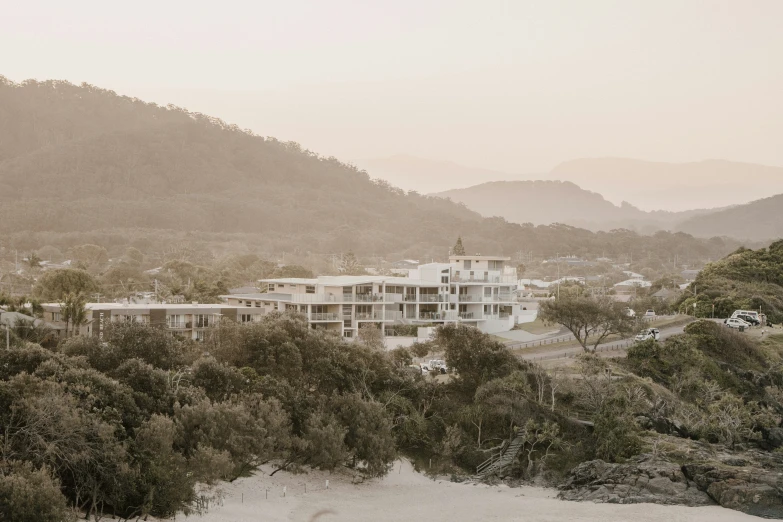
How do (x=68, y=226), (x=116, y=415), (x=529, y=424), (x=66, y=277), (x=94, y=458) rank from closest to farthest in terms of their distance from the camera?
1. (x=94, y=458)
2. (x=116, y=415)
3. (x=529, y=424)
4. (x=66, y=277)
5. (x=68, y=226)

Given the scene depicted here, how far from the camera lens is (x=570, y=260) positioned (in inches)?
7077

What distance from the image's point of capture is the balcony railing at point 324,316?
155 feet

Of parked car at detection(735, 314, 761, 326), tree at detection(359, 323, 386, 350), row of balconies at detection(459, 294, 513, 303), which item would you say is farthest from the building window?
parked car at detection(735, 314, 761, 326)

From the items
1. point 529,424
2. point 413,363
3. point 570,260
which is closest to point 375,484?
point 529,424

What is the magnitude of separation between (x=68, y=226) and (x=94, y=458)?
168 meters

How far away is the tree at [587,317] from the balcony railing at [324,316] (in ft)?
38.1

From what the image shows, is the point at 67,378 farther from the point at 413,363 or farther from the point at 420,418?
the point at 413,363

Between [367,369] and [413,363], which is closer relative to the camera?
[367,369]

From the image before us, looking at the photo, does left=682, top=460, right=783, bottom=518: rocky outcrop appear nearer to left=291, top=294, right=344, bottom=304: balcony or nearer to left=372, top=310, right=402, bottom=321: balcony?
left=372, top=310, right=402, bottom=321: balcony

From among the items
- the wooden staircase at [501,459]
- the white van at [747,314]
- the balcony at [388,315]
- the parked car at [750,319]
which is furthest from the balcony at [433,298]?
the wooden staircase at [501,459]

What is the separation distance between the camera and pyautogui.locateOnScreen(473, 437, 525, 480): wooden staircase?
95.3ft

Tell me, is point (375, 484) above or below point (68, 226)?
below

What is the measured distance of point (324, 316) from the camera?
4753 cm

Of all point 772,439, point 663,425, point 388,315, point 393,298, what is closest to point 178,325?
point 388,315
